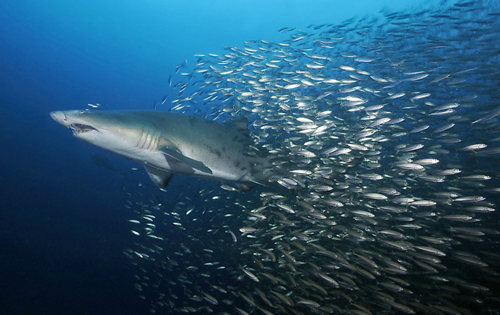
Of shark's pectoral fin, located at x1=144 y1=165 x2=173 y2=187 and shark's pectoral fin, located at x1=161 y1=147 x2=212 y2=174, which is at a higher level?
shark's pectoral fin, located at x1=161 y1=147 x2=212 y2=174

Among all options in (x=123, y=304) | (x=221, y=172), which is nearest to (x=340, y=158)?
(x=221, y=172)

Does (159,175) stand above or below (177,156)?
below

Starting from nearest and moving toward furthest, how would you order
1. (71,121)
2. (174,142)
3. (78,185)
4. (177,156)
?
(71,121) → (177,156) → (174,142) → (78,185)

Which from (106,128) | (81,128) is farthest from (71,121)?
(106,128)

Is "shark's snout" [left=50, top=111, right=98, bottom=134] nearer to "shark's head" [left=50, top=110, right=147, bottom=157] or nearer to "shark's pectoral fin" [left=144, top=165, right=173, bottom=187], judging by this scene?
"shark's head" [left=50, top=110, right=147, bottom=157]

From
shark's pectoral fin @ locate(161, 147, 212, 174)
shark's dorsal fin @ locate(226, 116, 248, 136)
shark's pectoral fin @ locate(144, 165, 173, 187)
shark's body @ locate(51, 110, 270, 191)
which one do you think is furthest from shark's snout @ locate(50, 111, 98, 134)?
shark's dorsal fin @ locate(226, 116, 248, 136)

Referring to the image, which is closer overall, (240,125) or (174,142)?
(174,142)

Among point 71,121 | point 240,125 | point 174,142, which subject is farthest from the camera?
point 240,125

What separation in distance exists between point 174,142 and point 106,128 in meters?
1.12

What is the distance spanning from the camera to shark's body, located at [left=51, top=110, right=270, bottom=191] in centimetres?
328

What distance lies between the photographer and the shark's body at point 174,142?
3.28 meters

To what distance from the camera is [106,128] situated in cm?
327

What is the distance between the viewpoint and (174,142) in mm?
4188

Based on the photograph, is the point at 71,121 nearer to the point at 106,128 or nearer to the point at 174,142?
the point at 106,128
